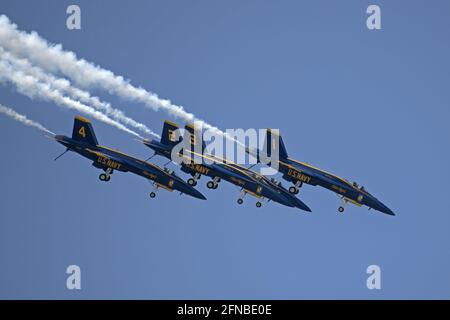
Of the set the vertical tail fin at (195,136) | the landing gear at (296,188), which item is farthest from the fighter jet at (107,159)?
the landing gear at (296,188)

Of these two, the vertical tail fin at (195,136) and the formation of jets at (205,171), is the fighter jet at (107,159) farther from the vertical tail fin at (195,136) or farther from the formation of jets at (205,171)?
the vertical tail fin at (195,136)

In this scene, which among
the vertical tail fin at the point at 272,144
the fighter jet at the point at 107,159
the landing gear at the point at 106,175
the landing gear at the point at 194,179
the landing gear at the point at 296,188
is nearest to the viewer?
the fighter jet at the point at 107,159

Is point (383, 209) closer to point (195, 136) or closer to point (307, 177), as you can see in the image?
point (307, 177)

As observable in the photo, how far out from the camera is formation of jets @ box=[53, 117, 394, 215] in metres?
92.4

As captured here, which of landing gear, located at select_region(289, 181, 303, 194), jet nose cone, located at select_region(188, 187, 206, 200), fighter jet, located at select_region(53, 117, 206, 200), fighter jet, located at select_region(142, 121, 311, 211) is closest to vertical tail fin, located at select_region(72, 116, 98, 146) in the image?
fighter jet, located at select_region(53, 117, 206, 200)

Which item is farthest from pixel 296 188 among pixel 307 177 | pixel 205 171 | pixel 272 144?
pixel 205 171

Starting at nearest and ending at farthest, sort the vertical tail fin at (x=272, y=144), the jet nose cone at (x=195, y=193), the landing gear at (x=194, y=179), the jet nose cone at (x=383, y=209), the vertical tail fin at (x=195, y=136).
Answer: the vertical tail fin at (x=195, y=136)
the landing gear at (x=194, y=179)
the vertical tail fin at (x=272, y=144)
the jet nose cone at (x=195, y=193)
the jet nose cone at (x=383, y=209)

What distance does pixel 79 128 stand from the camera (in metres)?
92.1

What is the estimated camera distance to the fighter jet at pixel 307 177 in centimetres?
9606
